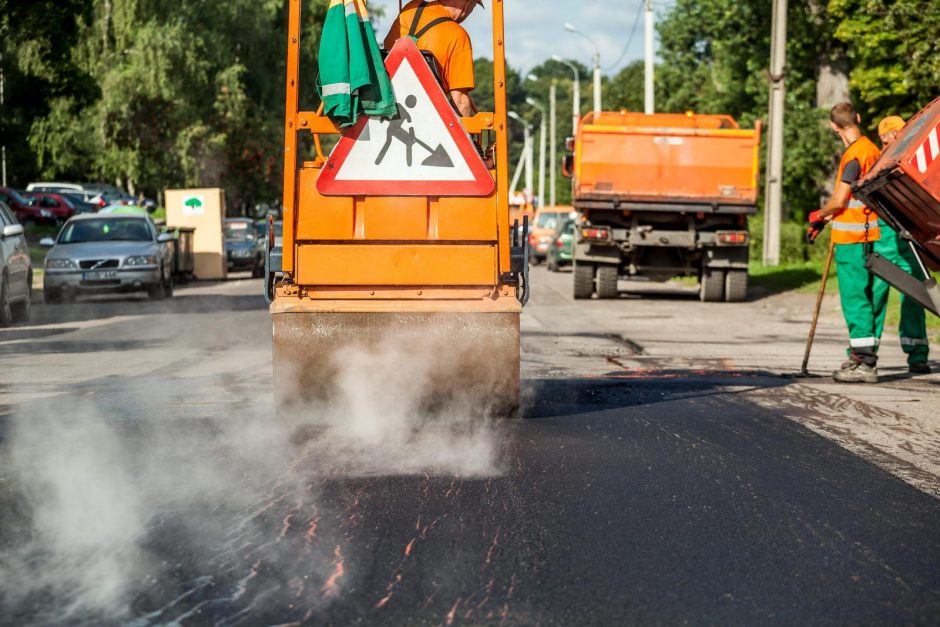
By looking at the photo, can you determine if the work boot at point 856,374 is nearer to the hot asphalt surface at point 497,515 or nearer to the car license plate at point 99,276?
the hot asphalt surface at point 497,515

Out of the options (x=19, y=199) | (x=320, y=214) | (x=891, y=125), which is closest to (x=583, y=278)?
(x=891, y=125)

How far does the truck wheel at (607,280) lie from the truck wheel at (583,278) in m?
0.13

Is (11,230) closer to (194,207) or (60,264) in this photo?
(60,264)

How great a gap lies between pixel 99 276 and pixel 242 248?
1403cm

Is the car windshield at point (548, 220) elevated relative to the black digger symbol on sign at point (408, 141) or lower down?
lower down

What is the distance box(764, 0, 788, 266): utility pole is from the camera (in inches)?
1128

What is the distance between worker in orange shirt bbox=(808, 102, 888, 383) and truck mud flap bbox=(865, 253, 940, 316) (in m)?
0.60

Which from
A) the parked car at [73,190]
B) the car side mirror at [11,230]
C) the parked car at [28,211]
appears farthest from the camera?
the parked car at [73,190]

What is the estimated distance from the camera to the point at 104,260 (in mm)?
24828

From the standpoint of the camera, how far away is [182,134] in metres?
50.2

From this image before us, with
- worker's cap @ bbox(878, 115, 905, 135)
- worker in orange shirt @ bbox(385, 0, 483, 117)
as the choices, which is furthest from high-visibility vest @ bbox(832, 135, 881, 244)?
worker in orange shirt @ bbox(385, 0, 483, 117)

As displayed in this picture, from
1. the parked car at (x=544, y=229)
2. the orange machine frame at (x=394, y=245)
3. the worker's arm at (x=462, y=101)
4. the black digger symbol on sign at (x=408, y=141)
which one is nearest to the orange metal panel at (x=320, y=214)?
the orange machine frame at (x=394, y=245)

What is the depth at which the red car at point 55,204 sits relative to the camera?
60.0 meters

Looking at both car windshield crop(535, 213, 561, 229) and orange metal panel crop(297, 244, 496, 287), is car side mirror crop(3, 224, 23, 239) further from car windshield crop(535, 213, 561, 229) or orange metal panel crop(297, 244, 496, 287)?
car windshield crop(535, 213, 561, 229)
